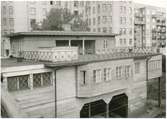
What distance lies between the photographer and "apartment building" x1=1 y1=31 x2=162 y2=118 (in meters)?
15.5

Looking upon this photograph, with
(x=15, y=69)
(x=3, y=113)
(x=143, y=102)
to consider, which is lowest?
(x=143, y=102)

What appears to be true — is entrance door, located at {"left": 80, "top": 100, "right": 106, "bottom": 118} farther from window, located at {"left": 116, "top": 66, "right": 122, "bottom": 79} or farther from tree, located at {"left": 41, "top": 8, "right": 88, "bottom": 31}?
tree, located at {"left": 41, "top": 8, "right": 88, "bottom": 31}

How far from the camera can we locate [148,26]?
6900 cm

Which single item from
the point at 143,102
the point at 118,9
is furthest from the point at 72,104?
the point at 118,9

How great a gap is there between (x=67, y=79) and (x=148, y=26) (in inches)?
2217

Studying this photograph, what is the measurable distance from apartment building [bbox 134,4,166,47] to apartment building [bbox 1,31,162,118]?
40401 mm

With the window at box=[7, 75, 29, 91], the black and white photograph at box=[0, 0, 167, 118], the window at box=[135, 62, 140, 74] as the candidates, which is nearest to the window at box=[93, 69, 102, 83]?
the black and white photograph at box=[0, 0, 167, 118]

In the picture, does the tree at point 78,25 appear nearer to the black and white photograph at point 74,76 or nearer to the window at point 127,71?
the black and white photograph at point 74,76

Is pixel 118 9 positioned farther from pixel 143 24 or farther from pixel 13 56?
pixel 13 56

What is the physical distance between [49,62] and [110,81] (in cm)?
634

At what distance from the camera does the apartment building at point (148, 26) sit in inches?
2577

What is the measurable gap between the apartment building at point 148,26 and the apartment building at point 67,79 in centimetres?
4040

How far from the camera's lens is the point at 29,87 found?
15930mm

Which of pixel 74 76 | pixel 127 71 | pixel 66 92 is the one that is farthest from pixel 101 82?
pixel 127 71
